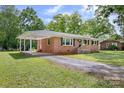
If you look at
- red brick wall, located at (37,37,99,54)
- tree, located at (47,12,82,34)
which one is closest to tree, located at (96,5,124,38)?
tree, located at (47,12,82,34)

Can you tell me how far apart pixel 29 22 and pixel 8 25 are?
114cm

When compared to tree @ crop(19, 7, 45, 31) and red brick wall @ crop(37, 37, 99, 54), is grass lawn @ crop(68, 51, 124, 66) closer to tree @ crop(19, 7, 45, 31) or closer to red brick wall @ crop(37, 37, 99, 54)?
red brick wall @ crop(37, 37, 99, 54)

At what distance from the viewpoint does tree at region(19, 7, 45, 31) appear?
14.5m

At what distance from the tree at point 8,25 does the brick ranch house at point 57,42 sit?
1.72ft

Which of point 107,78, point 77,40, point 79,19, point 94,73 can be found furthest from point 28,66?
point 77,40

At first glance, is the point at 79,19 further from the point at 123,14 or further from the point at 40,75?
the point at 40,75

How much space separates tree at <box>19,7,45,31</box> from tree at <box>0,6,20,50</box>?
34cm

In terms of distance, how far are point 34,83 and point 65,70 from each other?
7.07ft

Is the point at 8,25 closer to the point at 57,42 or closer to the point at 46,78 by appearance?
the point at 57,42

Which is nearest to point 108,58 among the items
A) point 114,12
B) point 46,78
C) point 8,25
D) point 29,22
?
point 114,12

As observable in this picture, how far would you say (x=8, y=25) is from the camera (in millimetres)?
15219

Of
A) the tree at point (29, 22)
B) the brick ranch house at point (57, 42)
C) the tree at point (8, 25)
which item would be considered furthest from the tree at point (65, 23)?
the tree at point (8, 25)

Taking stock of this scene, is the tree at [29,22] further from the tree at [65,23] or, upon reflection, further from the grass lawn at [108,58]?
the grass lawn at [108,58]

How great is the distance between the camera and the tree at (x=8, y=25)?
1483 cm
